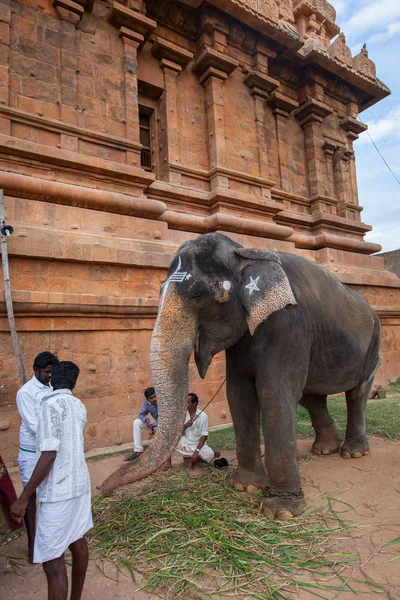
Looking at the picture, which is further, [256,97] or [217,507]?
[256,97]

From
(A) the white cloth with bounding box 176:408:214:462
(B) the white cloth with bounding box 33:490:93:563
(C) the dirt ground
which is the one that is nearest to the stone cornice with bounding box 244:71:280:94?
(A) the white cloth with bounding box 176:408:214:462

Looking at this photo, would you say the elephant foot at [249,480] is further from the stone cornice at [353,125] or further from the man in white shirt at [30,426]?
the stone cornice at [353,125]

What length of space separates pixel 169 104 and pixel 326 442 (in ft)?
26.7

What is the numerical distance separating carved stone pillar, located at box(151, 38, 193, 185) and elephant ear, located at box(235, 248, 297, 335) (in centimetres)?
611

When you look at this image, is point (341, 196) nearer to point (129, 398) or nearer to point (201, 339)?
point (129, 398)

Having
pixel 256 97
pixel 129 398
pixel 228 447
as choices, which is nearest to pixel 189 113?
pixel 256 97

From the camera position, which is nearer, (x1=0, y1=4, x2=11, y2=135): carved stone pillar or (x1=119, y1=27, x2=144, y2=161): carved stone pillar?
(x1=0, y1=4, x2=11, y2=135): carved stone pillar

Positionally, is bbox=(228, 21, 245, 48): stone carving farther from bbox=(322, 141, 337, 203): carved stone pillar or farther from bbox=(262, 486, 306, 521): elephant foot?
bbox=(262, 486, 306, 521): elephant foot

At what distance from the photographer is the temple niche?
6.03 metres

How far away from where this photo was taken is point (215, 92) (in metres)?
9.91

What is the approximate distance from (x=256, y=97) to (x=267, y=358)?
31.7 ft

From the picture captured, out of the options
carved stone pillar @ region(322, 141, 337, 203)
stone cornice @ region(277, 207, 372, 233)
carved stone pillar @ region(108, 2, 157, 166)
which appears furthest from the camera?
carved stone pillar @ region(322, 141, 337, 203)

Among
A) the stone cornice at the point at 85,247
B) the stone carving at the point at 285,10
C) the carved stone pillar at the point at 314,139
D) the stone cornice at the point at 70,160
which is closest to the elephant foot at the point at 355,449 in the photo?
the stone cornice at the point at 85,247

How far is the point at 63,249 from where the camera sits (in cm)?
600
